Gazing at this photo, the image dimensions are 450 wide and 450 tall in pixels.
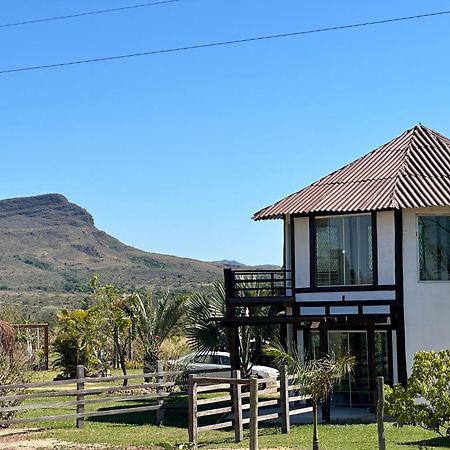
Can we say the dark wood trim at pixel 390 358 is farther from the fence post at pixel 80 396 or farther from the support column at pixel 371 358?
the fence post at pixel 80 396

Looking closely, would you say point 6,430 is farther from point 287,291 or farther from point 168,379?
point 287,291

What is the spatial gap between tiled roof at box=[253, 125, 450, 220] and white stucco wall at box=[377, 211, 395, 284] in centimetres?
61

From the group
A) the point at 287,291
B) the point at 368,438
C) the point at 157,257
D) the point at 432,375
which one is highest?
the point at 157,257

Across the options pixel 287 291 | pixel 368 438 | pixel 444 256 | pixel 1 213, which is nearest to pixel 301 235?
pixel 287 291

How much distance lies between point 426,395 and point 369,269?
10972 mm

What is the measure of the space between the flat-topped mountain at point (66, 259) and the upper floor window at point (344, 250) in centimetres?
7237

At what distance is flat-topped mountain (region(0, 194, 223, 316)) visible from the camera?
4515 inches

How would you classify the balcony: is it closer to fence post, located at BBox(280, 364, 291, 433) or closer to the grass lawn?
the grass lawn

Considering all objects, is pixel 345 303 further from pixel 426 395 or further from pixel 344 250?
pixel 426 395

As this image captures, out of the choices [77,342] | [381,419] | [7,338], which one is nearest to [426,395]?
[381,419]

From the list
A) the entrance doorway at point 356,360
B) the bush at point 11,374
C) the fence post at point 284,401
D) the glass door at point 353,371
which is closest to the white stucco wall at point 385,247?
the entrance doorway at point 356,360

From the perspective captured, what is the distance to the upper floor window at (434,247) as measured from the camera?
25625mm

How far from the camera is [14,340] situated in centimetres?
2762

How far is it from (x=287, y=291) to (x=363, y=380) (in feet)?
10.1
